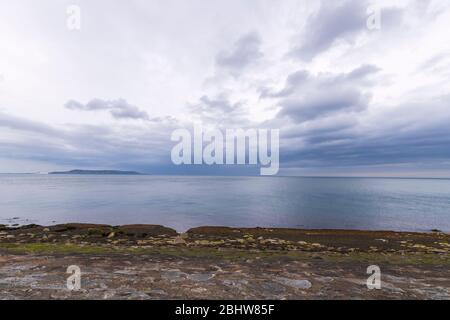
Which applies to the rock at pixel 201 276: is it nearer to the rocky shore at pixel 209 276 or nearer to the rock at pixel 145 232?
the rocky shore at pixel 209 276

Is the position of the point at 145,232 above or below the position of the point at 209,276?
below

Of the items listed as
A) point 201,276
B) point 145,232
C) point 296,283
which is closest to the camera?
point 296,283

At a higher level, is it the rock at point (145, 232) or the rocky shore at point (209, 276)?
the rocky shore at point (209, 276)

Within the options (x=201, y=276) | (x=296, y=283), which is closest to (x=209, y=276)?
(x=201, y=276)

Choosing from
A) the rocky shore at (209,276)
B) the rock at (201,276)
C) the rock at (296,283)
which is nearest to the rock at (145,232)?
the rocky shore at (209,276)

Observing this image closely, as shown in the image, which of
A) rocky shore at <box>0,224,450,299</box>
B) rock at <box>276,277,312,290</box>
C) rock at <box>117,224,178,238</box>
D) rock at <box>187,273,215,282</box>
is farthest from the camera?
rock at <box>117,224,178,238</box>

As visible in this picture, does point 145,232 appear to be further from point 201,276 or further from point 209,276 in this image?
point 209,276

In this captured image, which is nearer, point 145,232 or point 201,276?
point 201,276

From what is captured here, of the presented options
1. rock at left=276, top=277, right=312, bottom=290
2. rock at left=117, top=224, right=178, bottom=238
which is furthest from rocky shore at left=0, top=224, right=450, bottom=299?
rock at left=117, top=224, right=178, bottom=238

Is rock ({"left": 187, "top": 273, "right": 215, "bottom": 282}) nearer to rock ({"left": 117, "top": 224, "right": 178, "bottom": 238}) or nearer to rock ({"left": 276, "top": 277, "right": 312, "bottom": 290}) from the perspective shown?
rock ({"left": 276, "top": 277, "right": 312, "bottom": 290})
